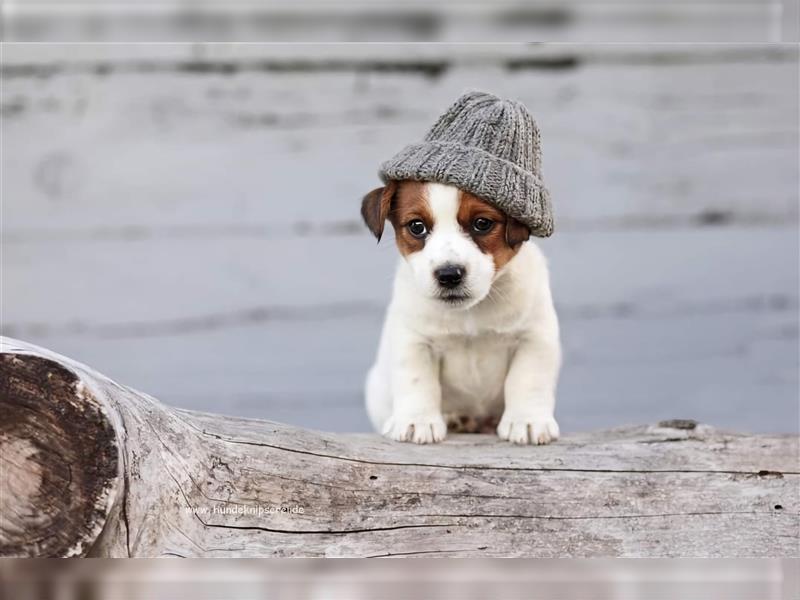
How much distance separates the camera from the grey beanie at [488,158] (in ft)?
5.12

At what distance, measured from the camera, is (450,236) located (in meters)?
1.60

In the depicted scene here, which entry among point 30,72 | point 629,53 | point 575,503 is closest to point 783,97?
point 629,53

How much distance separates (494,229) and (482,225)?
2 cm

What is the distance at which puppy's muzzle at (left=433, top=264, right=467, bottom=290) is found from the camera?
5.16 feet

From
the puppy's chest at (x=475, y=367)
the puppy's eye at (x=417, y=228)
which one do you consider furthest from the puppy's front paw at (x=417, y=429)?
the puppy's eye at (x=417, y=228)

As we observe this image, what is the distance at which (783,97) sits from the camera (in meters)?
2.50

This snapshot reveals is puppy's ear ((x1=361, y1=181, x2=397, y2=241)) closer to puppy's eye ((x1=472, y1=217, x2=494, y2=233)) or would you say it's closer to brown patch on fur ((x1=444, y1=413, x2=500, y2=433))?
puppy's eye ((x1=472, y1=217, x2=494, y2=233))

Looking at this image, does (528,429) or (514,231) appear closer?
(514,231)

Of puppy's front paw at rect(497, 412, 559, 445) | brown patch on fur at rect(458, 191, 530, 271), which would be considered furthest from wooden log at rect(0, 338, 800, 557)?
brown patch on fur at rect(458, 191, 530, 271)

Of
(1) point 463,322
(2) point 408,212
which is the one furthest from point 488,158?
(1) point 463,322

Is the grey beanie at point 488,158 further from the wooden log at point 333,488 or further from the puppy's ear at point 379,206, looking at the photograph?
the wooden log at point 333,488

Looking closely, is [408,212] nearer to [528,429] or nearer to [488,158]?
[488,158]

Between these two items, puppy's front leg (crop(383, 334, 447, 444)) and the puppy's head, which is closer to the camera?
the puppy's head

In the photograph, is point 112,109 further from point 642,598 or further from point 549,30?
point 642,598
